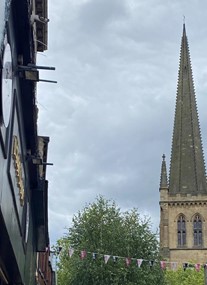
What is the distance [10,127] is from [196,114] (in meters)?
99.3

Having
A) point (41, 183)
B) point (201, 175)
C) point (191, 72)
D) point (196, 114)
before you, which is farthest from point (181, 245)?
point (41, 183)

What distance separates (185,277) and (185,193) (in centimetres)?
2909

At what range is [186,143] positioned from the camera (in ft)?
341

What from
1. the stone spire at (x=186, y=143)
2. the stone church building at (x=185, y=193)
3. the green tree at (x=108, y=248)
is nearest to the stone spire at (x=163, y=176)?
the stone church building at (x=185, y=193)

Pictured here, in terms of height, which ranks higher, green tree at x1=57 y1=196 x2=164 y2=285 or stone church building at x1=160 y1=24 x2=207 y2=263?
stone church building at x1=160 y1=24 x2=207 y2=263

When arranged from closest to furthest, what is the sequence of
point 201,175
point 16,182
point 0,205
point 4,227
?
1. point 0,205
2. point 4,227
3. point 16,182
4. point 201,175

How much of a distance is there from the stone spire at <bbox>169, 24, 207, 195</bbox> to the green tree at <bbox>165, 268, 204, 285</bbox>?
2791 cm

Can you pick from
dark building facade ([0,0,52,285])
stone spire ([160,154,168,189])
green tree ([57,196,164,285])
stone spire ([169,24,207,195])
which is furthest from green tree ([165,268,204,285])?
dark building facade ([0,0,52,285])

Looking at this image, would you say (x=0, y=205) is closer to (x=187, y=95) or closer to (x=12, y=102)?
(x=12, y=102)

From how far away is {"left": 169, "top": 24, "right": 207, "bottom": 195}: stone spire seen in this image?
9869 centimetres

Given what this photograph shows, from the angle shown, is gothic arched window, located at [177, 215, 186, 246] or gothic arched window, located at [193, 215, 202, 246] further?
gothic arched window, located at [193, 215, 202, 246]

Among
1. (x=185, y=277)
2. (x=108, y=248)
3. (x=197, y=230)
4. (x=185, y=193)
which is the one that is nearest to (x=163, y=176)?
(x=185, y=193)

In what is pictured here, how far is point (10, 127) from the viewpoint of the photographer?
992 cm

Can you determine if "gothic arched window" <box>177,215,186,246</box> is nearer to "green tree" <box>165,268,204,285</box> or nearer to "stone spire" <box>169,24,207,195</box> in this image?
"stone spire" <box>169,24,207,195</box>
